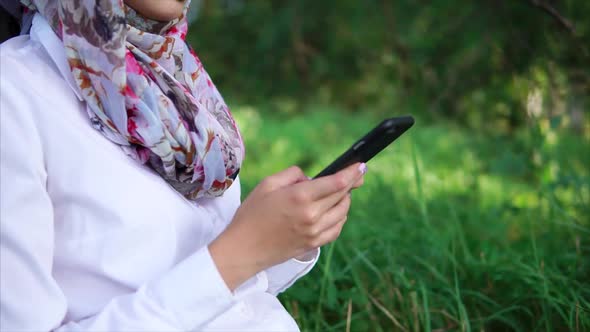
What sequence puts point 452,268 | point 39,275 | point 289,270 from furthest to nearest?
point 452,268 → point 289,270 → point 39,275

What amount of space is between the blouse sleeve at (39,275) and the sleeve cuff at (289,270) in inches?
12.3

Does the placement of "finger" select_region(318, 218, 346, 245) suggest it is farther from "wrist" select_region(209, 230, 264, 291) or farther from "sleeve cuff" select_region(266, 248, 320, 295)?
"sleeve cuff" select_region(266, 248, 320, 295)

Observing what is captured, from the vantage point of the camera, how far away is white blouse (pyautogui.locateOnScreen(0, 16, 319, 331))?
40.1 inches

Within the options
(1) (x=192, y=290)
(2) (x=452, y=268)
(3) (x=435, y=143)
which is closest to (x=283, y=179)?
(1) (x=192, y=290)

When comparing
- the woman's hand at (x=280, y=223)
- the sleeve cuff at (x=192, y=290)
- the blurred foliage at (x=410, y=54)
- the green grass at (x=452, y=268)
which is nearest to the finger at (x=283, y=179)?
the woman's hand at (x=280, y=223)

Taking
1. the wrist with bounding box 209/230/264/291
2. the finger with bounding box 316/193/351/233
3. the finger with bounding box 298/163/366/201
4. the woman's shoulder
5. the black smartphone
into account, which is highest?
the woman's shoulder

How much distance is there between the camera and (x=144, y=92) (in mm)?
1136

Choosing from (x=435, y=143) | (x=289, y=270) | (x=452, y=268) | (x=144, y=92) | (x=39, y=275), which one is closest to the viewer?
(x=39, y=275)

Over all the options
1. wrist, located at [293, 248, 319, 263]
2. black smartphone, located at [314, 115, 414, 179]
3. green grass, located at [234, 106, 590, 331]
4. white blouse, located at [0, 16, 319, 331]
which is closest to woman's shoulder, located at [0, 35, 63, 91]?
white blouse, located at [0, 16, 319, 331]

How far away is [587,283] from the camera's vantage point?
2.09 metres

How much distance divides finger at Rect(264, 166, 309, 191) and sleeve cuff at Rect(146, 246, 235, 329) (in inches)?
5.6

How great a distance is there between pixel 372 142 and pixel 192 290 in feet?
1.17

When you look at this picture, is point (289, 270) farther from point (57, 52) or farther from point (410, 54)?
point (410, 54)

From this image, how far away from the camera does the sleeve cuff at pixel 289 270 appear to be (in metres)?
1.38
